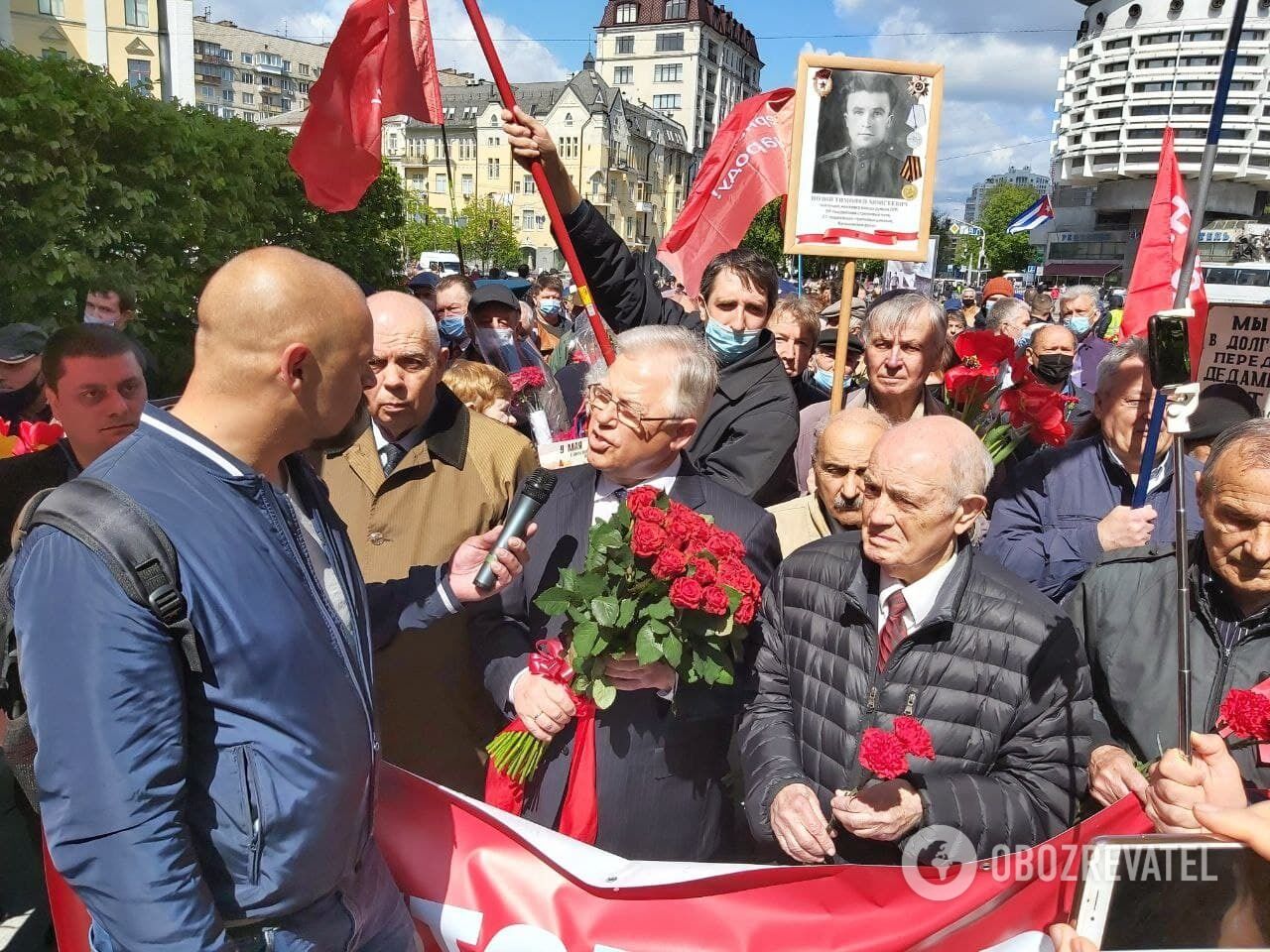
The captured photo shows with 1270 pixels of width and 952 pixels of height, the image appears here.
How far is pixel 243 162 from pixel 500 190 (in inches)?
3228

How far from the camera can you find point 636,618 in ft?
7.48

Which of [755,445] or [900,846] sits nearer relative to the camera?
[900,846]

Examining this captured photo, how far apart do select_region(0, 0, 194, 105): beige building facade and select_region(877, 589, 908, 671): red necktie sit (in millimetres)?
42138

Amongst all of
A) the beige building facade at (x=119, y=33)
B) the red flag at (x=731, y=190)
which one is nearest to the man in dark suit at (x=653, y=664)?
the red flag at (x=731, y=190)

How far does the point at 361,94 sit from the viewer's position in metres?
4.05

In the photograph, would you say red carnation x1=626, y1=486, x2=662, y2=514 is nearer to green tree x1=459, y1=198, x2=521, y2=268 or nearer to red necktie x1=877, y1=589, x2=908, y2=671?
red necktie x1=877, y1=589, x2=908, y2=671

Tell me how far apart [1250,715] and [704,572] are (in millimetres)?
1102

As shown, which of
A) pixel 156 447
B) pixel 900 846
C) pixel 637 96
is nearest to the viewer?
pixel 156 447

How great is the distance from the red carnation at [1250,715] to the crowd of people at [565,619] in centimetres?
8

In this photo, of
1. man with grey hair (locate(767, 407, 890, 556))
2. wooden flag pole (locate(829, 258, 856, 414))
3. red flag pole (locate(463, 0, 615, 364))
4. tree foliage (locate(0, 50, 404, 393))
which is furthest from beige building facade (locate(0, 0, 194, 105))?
Answer: man with grey hair (locate(767, 407, 890, 556))

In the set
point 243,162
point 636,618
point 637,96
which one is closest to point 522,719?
point 636,618

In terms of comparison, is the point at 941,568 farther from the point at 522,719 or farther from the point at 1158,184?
the point at 1158,184

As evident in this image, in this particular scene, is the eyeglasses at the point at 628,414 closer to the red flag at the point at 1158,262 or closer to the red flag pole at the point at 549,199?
the red flag pole at the point at 549,199

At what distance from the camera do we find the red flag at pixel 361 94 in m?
3.96
